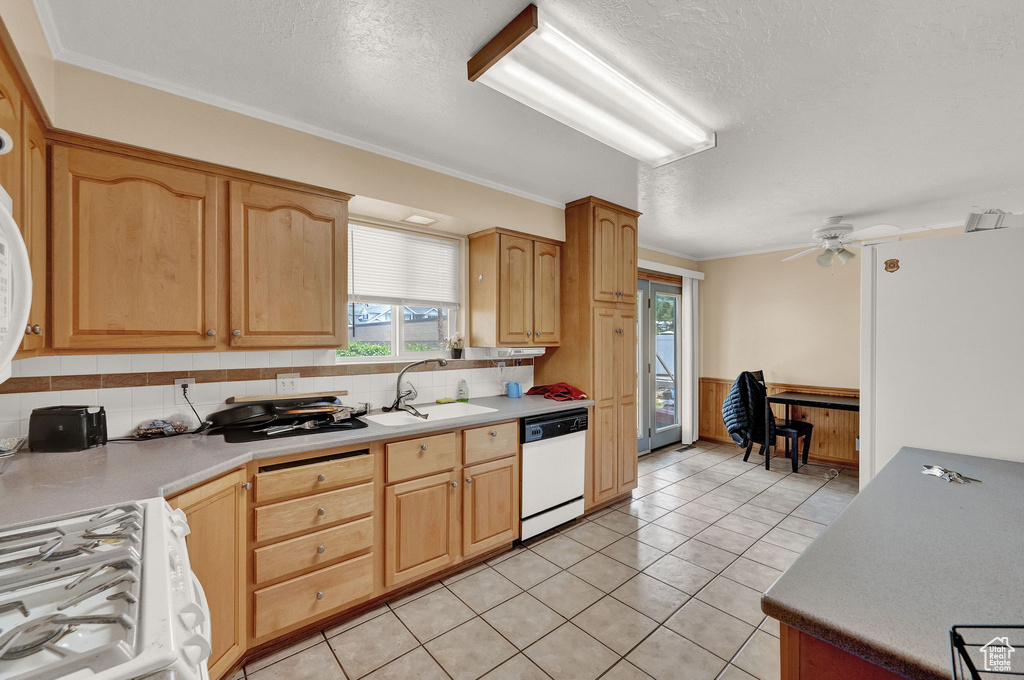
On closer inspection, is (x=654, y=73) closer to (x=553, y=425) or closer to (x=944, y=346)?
(x=944, y=346)

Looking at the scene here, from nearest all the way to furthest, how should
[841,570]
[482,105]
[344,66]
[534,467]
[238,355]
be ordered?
[841,570]
[344,66]
[482,105]
[238,355]
[534,467]

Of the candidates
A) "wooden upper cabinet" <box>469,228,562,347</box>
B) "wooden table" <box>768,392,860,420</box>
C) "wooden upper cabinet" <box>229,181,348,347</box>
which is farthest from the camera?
"wooden table" <box>768,392,860,420</box>

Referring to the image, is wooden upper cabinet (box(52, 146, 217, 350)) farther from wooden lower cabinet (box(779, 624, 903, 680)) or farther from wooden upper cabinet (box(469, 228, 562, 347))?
wooden lower cabinet (box(779, 624, 903, 680))

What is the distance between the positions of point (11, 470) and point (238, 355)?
0.91 m

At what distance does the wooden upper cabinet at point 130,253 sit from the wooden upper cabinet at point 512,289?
65.7 inches

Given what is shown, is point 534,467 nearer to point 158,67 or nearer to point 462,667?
point 462,667

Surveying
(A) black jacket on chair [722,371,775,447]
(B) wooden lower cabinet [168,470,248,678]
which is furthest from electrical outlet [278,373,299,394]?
(A) black jacket on chair [722,371,775,447]

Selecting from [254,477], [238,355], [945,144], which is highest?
[945,144]

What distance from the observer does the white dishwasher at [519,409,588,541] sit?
9.40ft

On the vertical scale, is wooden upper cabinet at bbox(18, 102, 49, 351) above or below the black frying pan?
above

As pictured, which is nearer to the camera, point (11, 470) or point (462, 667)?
point (11, 470)

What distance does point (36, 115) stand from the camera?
154cm

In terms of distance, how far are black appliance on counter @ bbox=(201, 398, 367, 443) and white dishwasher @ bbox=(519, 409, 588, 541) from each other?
45.0 inches

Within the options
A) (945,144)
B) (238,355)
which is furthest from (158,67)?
(945,144)
